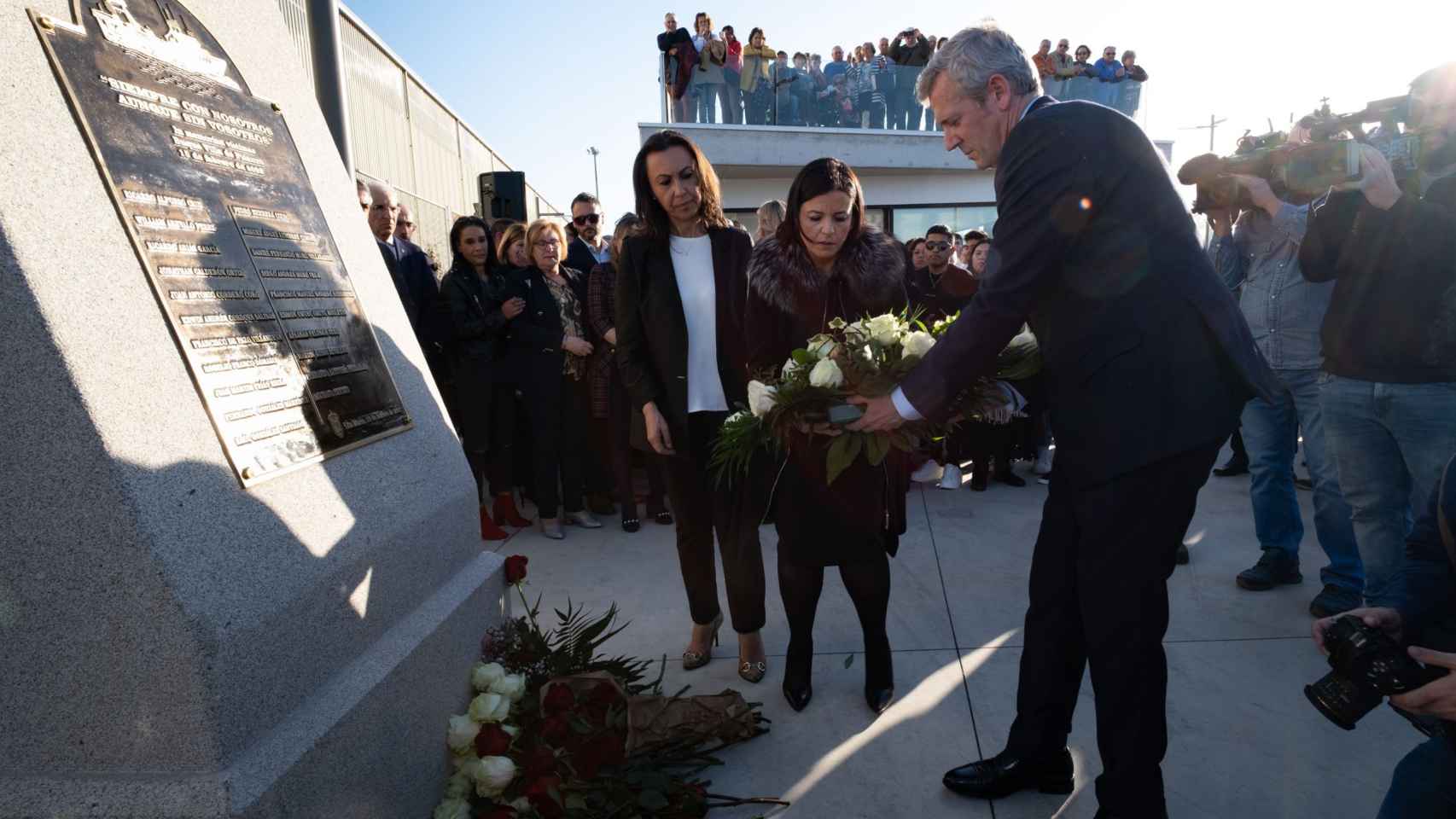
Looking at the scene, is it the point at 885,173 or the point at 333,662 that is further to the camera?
the point at 885,173

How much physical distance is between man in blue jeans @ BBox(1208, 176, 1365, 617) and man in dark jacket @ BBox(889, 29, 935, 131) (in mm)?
11244

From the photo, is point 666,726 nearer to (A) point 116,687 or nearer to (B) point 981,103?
(A) point 116,687

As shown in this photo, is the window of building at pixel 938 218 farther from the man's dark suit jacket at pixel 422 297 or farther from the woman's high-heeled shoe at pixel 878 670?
the woman's high-heeled shoe at pixel 878 670

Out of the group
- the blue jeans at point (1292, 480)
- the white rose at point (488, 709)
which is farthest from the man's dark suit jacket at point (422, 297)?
the blue jeans at point (1292, 480)

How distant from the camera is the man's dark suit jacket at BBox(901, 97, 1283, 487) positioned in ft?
6.27

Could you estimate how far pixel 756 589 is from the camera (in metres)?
3.13

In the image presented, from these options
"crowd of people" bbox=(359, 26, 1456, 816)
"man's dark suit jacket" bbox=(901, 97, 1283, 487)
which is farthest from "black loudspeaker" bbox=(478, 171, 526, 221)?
"man's dark suit jacket" bbox=(901, 97, 1283, 487)

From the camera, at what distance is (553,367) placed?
5.46 m

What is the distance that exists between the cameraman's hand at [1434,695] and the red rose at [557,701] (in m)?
1.91

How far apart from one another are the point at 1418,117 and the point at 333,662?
12.8 ft

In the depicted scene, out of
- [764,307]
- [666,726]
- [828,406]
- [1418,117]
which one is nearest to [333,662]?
[666,726]

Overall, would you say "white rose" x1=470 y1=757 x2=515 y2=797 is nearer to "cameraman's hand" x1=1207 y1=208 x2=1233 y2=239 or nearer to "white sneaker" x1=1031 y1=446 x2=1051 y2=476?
"cameraman's hand" x1=1207 y1=208 x2=1233 y2=239

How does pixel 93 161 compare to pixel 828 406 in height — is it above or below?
above

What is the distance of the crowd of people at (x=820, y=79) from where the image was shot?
14266 mm
